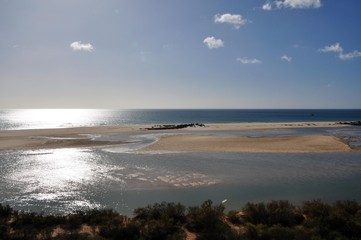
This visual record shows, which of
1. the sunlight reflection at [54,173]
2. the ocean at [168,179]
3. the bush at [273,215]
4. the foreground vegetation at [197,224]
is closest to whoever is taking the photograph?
the foreground vegetation at [197,224]

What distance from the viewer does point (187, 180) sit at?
17875mm

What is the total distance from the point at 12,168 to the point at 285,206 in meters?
19.7

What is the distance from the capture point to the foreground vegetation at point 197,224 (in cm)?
923

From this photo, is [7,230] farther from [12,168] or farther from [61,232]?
[12,168]

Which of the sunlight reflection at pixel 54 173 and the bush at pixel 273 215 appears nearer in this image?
the bush at pixel 273 215

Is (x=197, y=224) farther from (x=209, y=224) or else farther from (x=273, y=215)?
(x=273, y=215)

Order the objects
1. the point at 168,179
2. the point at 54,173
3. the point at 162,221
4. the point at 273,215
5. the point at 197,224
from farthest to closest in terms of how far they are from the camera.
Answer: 1. the point at 54,173
2. the point at 168,179
3. the point at 273,215
4. the point at 197,224
5. the point at 162,221

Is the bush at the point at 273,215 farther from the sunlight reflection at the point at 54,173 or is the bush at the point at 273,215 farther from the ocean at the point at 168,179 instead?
the sunlight reflection at the point at 54,173

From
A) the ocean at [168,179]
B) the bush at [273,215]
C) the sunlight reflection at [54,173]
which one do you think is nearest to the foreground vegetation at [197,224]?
the bush at [273,215]

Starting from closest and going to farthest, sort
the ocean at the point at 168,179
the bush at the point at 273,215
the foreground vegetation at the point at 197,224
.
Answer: the foreground vegetation at the point at 197,224, the bush at the point at 273,215, the ocean at the point at 168,179

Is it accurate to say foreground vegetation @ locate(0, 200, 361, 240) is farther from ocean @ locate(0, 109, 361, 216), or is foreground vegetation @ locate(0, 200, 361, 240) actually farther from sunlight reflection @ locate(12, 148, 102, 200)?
sunlight reflection @ locate(12, 148, 102, 200)

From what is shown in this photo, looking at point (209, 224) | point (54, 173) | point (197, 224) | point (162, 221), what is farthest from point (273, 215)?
point (54, 173)

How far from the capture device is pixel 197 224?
411 inches

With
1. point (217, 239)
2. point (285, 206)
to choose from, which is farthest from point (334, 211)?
point (217, 239)
